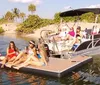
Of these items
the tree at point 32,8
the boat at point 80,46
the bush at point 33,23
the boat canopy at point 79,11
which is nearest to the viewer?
the boat at point 80,46

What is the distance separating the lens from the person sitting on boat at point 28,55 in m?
12.4

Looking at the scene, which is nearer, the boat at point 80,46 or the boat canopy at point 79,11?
the boat at point 80,46

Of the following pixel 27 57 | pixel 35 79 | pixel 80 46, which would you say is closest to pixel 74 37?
pixel 80 46

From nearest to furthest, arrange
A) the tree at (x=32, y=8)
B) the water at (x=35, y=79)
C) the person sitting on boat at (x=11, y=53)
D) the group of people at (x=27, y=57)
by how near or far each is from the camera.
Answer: the water at (x=35, y=79) → the group of people at (x=27, y=57) → the person sitting on boat at (x=11, y=53) → the tree at (x=32, y=8)

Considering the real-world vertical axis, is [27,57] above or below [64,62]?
above

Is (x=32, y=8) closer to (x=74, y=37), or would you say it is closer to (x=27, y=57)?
(x=74, y=37)

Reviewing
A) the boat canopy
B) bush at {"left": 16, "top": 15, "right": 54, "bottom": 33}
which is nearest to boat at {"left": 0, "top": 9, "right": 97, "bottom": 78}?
the boat canopy

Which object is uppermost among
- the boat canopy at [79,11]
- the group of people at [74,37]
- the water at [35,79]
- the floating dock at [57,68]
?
the boat canopy at [79,11]

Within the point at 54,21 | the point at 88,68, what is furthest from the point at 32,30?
the point at 88,68

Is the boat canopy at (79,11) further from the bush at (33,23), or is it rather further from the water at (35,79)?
the bush at (33,23)

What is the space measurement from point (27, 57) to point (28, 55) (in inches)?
6.8

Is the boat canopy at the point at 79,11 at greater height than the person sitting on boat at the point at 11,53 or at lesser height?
greater

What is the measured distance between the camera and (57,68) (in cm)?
1184

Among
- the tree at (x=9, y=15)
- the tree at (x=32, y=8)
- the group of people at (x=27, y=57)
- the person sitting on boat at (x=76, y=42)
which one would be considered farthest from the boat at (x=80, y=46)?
the tree at (x=9, y=15)
